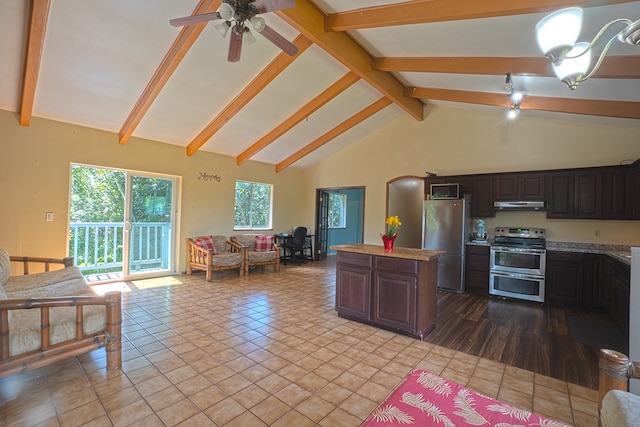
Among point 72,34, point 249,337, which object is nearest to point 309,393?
point 249,337

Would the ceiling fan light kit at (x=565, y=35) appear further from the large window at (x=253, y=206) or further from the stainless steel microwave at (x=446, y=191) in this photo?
the large window at (x=253, y=206)

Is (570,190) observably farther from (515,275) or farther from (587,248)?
(515,275)

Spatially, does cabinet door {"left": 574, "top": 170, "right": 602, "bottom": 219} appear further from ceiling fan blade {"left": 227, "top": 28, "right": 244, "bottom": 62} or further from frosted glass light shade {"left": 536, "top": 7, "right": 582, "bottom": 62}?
ceiling fan blade {"left": 227, "top": 28, "right": 244, "bottom": 62}

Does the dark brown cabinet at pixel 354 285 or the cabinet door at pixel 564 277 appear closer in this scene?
the dark brown cabinet at pixel 354 285

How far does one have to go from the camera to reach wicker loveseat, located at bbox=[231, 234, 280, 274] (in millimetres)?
6102

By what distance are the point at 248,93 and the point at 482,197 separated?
14.7 ft

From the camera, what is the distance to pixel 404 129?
646 centimetres

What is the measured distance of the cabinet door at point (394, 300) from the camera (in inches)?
118

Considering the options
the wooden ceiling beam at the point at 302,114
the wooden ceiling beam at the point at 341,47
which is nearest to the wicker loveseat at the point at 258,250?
the wooden ceiling beam at the point at 302,114

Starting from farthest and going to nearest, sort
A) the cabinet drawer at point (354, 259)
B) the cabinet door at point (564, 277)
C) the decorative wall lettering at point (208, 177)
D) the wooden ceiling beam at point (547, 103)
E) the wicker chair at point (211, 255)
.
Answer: the decorative wall lettering at point (208, 177)
the wicker chair at point (211, 255)
the cabinet door at point (564, 277)
the wooden ceiling beam at point (547, 103)
the cabinet drawer at point (354, 259)

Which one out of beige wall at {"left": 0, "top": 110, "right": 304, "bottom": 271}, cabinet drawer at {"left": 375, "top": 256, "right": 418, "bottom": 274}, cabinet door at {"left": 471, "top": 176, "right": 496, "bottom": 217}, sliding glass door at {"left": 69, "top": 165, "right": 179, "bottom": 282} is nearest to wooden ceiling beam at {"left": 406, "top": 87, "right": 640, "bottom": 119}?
cabinet door at {"left": 471, "top": 176, "right": 496, "bottom": 217}

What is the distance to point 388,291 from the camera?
3166mm

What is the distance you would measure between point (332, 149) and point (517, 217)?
14.4 ft

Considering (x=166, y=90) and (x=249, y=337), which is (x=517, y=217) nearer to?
(x=249, y=337)
